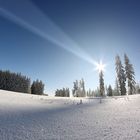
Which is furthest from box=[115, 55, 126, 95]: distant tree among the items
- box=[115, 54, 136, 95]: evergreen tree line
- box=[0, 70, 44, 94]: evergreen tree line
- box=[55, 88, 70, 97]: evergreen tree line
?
box=[55, 88, 70, 97]: evergreen tree line

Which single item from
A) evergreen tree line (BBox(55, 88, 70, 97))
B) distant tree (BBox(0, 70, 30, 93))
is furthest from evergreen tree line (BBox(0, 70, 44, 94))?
evergreen tree line (BBox(55, 88, 70, 97))

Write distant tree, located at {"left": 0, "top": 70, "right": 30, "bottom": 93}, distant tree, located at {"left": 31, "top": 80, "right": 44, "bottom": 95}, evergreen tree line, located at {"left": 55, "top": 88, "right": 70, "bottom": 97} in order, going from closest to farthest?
distant tree, located at {"left": 0, "top": 70, "right": 30, "bottom": 93} < distant tree, located at {"left": 31, "top": 80, "right": 44, "bottom": 95} < evergreen tree line, located at {"left": 55, "top": 88, "right": 70, "bottom": 97}

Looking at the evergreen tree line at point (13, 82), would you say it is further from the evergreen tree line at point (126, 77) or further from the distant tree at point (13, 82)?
the evergreen tree line at point (126, 77)

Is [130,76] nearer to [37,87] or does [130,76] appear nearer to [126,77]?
[126,77]

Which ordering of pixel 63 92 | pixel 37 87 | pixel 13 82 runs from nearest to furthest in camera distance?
pixel 13 82 < pixel 37 87 < pixel 63 92

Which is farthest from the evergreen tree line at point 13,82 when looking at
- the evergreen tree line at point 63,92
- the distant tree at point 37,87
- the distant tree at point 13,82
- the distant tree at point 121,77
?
the evergreen tree line at point 63,92

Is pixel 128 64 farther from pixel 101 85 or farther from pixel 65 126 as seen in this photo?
pixel 65 126

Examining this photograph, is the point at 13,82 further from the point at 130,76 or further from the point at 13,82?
the point at 130,76

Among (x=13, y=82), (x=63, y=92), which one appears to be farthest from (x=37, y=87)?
(x=63, y=92)

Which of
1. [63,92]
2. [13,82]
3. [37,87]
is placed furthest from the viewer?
[63,92]

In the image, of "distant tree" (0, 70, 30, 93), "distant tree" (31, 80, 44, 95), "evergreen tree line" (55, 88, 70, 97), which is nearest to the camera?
"distant tree" (0, 70, 30, 93)

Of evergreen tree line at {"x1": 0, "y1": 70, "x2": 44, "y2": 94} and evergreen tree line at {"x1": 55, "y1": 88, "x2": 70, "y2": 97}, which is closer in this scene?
evergreen tree line at {"x1": 0, "y1": 70, "x2": 44, "y2": 94}

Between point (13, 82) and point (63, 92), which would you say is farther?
point (63, 92)

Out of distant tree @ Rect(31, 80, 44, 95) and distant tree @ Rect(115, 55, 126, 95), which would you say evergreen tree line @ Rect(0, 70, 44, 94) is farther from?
distant tree @ Rect(115, 55, 126, 95)
